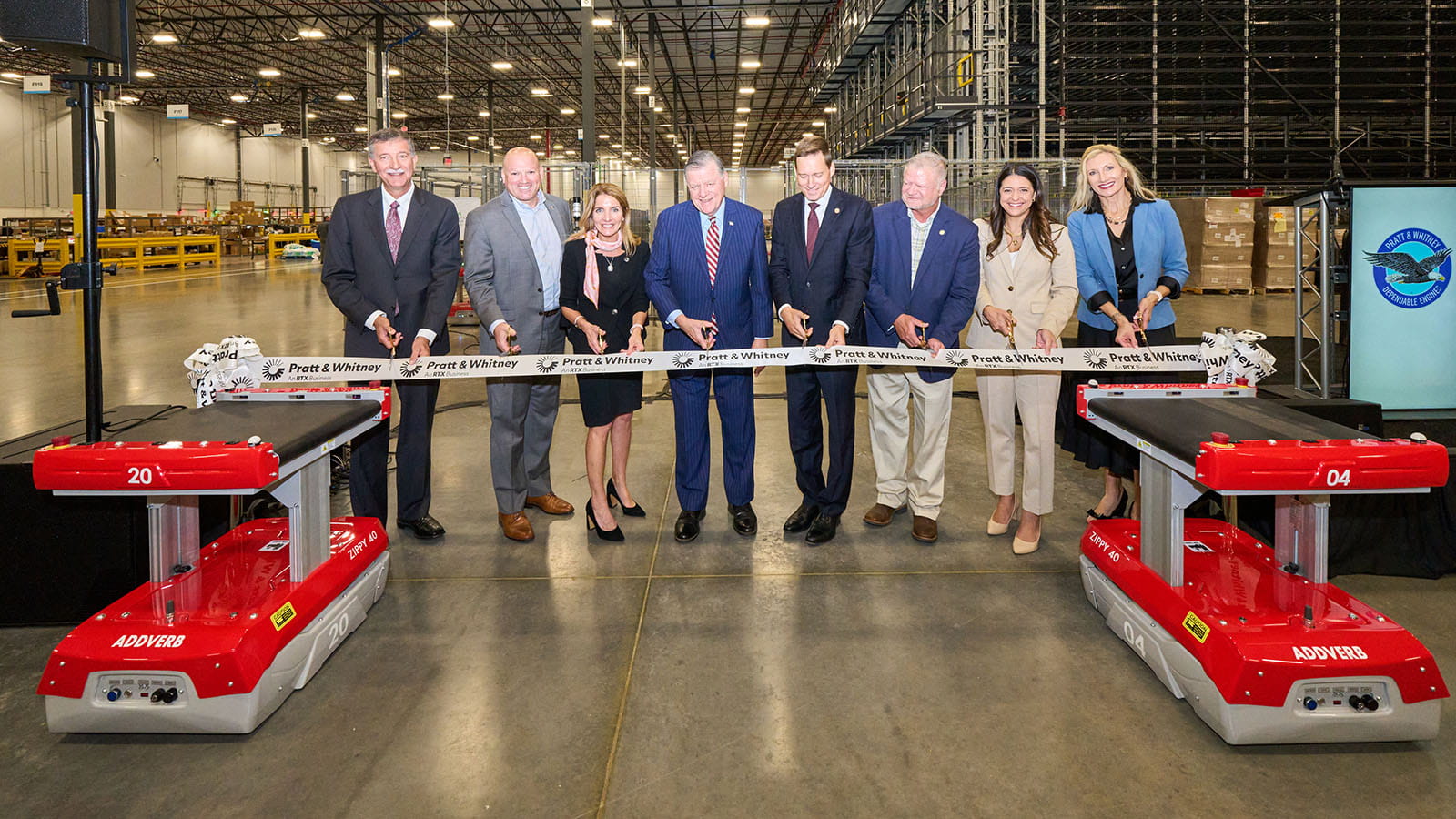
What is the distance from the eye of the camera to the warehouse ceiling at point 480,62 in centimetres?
2461

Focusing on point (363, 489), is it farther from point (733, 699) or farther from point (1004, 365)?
point (1004, 365)

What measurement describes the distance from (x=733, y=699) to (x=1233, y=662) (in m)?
1.42

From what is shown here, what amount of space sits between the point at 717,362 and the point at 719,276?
1.65 ft

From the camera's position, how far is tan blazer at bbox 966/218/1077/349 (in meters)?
4.12

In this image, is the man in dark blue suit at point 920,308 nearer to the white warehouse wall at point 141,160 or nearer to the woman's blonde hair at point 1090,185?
the woman's blonde hair at point 1090,185

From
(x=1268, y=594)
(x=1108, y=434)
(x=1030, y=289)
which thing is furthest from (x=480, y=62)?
(x=1268, y=594)

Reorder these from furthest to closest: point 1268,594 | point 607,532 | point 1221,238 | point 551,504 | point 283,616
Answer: point 1221,238 → point 551,504 → point 607,532 → point 1268,594 → point 283,616

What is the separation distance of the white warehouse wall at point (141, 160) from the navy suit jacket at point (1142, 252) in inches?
1416

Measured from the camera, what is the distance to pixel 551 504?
494 centimetres

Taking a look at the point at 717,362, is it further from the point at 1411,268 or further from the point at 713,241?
the point at 1411,268

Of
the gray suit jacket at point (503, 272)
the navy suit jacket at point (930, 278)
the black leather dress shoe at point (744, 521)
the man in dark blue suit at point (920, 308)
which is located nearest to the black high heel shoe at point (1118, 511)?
the man in dark blue suit at point (920, 308)

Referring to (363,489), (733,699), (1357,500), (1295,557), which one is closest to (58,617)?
(363,489)

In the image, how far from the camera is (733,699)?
292cm

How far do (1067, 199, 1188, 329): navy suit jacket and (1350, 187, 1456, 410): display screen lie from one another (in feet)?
5.33
